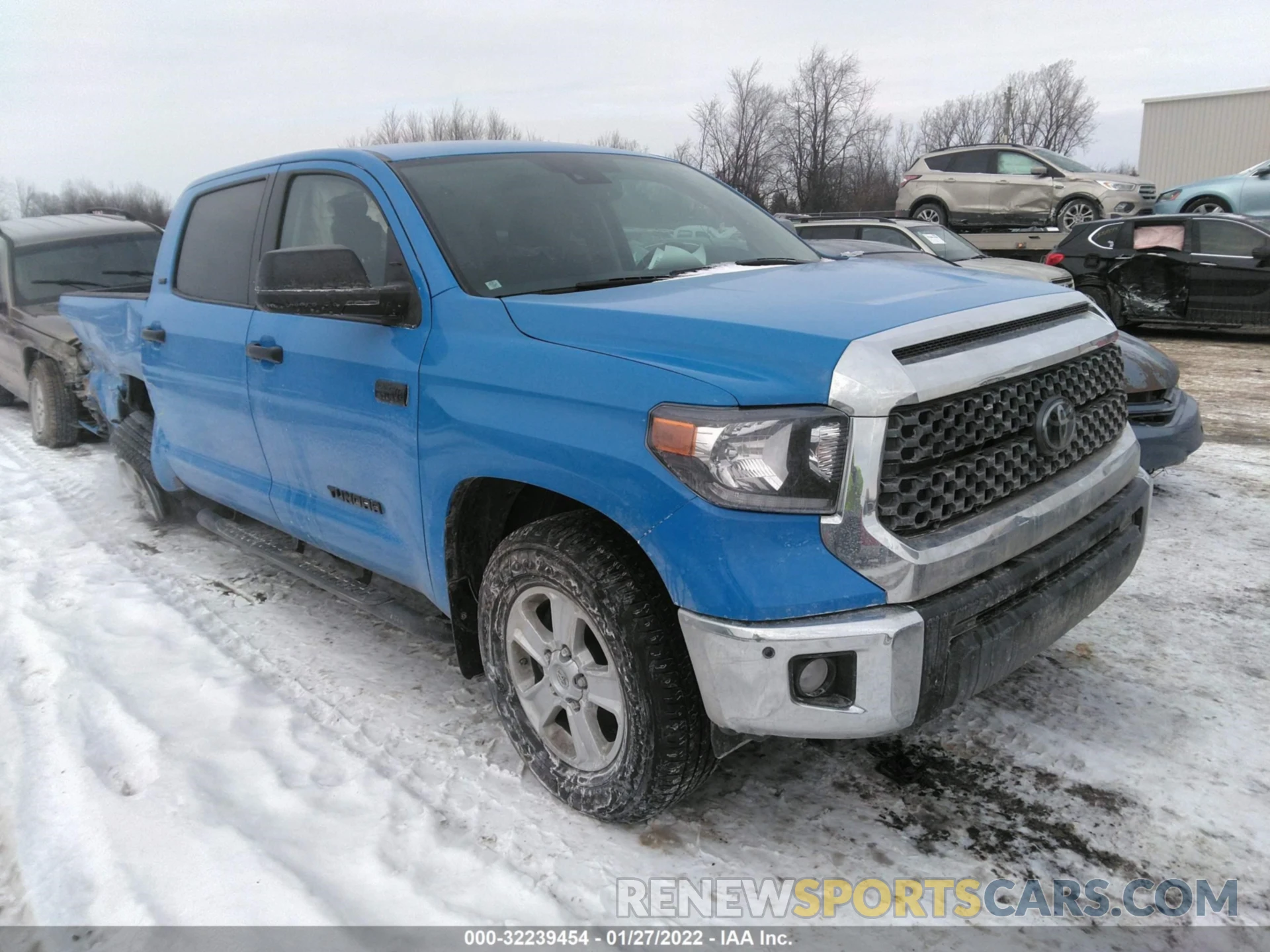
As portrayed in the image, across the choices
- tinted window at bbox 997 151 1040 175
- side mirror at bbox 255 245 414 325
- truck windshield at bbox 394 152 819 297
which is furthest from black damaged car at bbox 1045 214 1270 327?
side mirror at bbox 255 245 414 325

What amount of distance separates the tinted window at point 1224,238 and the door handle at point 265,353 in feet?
34.1

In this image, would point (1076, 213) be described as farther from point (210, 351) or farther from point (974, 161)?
point (210, 351)

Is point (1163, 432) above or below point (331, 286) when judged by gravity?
below

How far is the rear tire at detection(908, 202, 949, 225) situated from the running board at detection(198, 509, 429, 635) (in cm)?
1488

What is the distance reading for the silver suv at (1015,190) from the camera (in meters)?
15.4

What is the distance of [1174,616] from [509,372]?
2942 mm

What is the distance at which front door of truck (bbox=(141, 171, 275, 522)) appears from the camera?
3805mm

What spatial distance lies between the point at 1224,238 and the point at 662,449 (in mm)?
10622

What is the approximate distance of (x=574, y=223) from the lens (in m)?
3.16

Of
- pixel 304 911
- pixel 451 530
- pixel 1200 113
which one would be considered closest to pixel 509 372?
pixel 451 530

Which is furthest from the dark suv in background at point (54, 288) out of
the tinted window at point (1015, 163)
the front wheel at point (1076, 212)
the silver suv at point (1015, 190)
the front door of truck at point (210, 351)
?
the front wheel at point (1076, 212)

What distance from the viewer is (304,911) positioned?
2264 mm

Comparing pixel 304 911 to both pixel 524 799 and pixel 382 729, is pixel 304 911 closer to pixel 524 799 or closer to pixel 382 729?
pixel 524 799

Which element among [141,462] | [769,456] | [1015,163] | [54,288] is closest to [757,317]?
[769,456]
